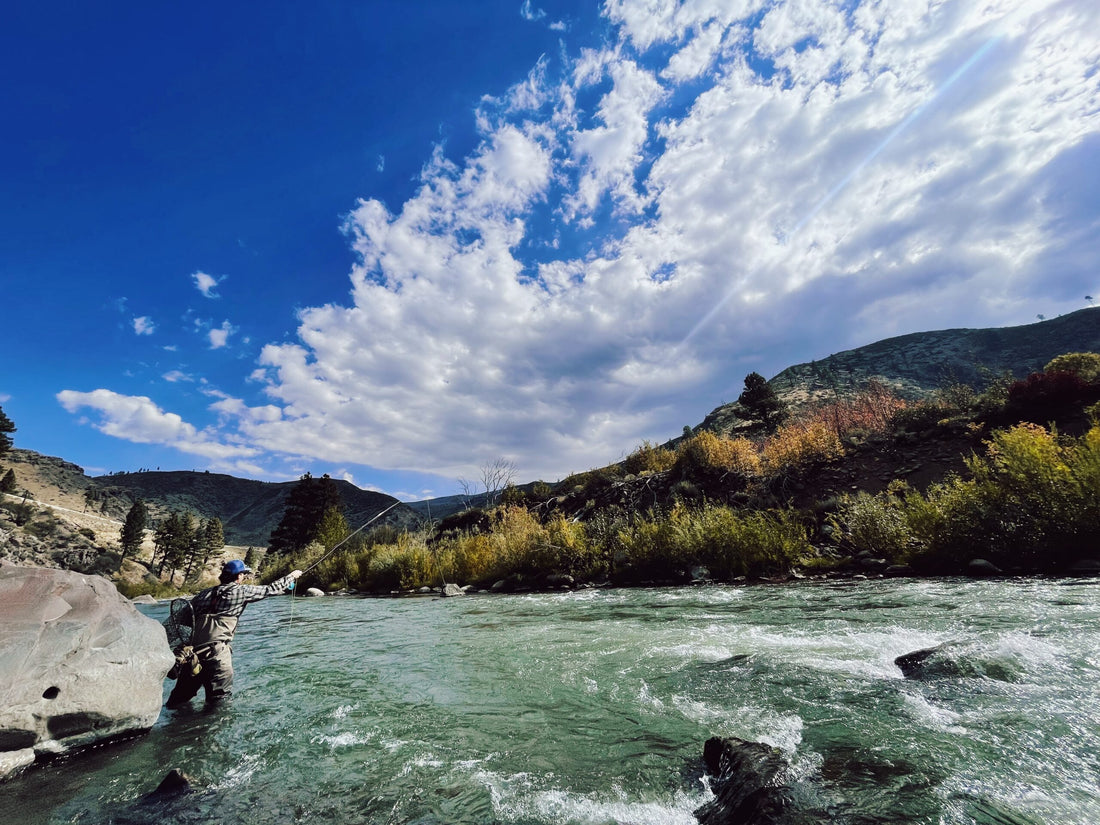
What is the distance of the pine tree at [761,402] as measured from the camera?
33.6m

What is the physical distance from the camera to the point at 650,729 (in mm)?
3580

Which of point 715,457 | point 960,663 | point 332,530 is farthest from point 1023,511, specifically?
point 332,530

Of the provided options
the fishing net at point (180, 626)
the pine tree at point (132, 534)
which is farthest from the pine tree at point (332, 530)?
the pine tree at point (132, 534)

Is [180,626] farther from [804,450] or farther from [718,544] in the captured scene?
[804,450]

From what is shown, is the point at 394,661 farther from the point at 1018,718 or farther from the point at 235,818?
the point at 1018,718

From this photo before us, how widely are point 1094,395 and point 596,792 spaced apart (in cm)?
1827

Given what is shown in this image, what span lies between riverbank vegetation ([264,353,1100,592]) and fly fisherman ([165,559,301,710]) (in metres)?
9.17

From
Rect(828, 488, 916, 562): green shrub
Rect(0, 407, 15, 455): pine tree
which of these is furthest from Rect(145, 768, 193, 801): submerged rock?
Rect(0, 407, 15, 455): pine tree

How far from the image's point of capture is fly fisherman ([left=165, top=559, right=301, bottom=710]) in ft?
16.9

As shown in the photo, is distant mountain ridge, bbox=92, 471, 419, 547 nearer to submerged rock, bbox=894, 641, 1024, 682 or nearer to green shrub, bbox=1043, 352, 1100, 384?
green shrub, bbox=1043, 352, 1100, 384

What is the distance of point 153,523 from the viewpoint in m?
109

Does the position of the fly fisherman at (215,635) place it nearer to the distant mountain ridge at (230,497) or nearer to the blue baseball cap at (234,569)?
the blue baseball cap at (234,569)

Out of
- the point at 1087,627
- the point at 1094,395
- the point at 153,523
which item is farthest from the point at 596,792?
the point at 153,523

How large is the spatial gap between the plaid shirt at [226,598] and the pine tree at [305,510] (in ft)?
145
